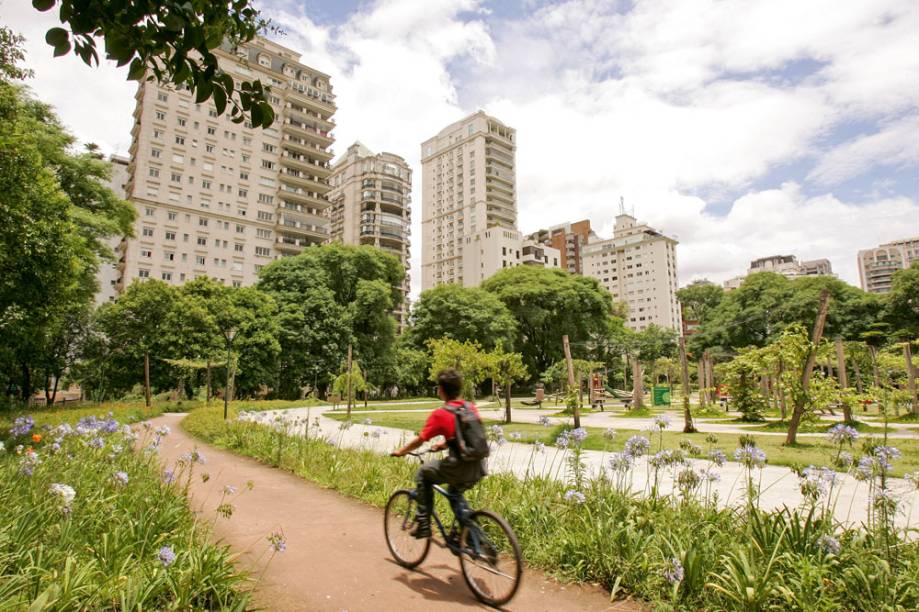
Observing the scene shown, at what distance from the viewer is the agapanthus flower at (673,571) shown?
3.38 meters

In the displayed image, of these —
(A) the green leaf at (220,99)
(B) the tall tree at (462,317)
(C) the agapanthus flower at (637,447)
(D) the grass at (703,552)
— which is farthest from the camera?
(B) the tall tree at (462,317)

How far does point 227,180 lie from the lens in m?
54.6

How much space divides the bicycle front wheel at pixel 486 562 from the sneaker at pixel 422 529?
41 cm

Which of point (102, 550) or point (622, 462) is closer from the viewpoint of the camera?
point (102, 550)

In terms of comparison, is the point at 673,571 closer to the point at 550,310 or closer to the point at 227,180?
the point at 550,310

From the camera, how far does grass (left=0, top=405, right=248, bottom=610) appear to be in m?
2.89

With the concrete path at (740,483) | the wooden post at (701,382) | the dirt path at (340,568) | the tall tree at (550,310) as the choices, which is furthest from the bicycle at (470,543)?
the tall tree at (550,310)

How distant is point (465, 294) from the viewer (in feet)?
141

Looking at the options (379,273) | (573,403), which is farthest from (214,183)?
(573,403)

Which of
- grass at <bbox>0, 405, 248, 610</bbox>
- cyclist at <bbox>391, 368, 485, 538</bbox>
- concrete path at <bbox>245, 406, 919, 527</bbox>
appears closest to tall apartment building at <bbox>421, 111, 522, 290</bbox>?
concrete path at <bbox>245, 406, 919, 527</bbox>

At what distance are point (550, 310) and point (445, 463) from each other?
4316 cm

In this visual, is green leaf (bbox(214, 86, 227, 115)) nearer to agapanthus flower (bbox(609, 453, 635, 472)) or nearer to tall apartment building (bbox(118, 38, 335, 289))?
agapanthus flower (bbox(609, 453, 635, 472))

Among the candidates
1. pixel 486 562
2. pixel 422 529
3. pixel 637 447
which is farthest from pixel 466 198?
pixel 486 562

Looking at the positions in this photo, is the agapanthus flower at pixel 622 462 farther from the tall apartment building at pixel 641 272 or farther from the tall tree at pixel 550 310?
the tall apartment building at pixel 641 272
